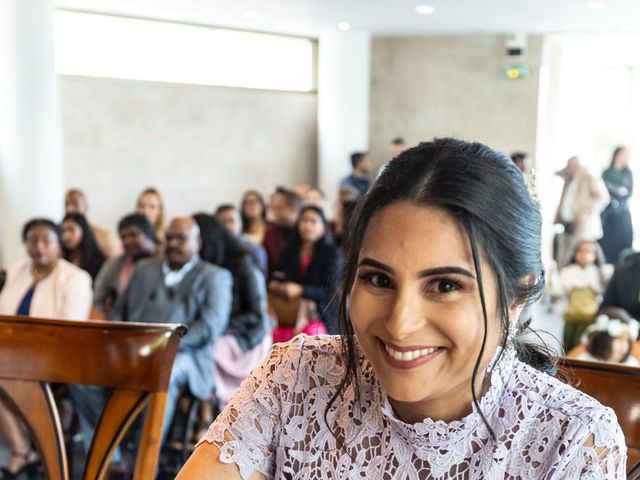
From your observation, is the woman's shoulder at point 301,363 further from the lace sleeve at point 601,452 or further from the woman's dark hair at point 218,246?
the woman's dark hair at point 218,246

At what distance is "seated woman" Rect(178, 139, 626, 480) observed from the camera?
2.97 feet

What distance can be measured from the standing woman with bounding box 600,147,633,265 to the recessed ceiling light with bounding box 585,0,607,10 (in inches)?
60.6

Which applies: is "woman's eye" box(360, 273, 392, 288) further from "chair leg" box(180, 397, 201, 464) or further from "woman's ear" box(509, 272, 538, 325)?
"chair leg" box(180, 397, 201, 464)

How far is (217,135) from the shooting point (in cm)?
927

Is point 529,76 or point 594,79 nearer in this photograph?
point 529,76

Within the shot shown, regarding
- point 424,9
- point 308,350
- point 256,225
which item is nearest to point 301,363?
point 308,350

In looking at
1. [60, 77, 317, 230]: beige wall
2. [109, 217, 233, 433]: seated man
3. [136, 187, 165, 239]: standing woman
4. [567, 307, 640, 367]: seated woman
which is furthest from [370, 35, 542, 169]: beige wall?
[109, 217, 233, 433]: seated man

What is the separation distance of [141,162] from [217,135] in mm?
1027

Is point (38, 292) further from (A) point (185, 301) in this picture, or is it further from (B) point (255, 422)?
(B) point (255, 422)

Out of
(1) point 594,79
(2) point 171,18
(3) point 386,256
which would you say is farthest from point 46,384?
(1) point 594,79

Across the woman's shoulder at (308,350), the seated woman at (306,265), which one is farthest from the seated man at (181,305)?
the woman's shoulder at (308,350)

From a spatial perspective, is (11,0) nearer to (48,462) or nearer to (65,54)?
(65,54)

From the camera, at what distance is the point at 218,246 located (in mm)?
4105

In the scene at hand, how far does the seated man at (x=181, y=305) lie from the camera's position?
3439mm
